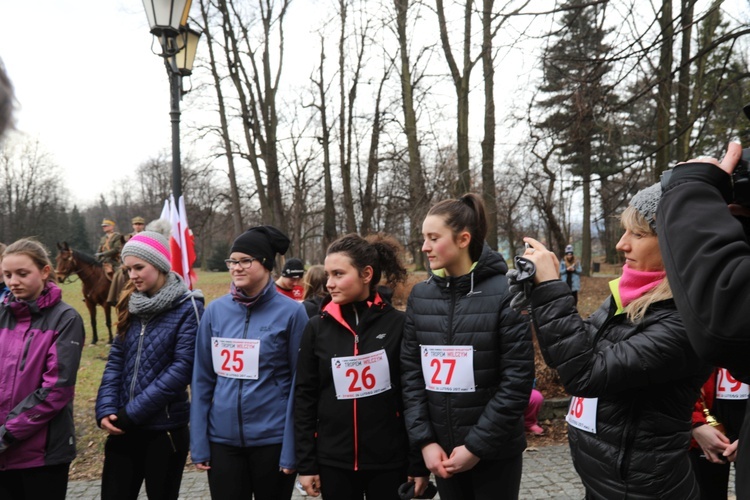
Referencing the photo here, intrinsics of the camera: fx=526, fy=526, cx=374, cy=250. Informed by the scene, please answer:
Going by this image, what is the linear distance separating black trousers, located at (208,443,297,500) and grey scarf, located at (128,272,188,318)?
90 centimetres

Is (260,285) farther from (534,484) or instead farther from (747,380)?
(534,484)

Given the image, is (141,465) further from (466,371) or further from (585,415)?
(585,415)

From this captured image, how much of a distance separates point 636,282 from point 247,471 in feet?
7.42

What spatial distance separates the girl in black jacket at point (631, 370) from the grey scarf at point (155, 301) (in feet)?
7.52

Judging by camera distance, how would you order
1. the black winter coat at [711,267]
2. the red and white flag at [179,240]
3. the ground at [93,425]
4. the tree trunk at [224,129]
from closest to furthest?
the black winter coat at [711,267], the ground at [93,425], the red and white flag at [179,240], the tree trunk at [224,129]

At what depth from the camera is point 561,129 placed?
23.5 feet

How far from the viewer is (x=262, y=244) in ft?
10.8

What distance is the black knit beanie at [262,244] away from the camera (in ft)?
10.6

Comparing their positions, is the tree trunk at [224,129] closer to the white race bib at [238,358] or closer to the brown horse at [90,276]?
the brown horse at [90,276]

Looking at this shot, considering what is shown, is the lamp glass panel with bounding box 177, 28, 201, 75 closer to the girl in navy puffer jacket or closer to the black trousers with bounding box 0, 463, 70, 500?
the girl in navy puffer jacket

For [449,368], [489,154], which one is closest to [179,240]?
[449,368]

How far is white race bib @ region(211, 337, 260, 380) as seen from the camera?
9.80 ft

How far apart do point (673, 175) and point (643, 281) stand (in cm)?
101

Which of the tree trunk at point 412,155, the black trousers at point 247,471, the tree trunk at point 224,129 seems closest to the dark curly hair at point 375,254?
the black trousers at point 247,471
